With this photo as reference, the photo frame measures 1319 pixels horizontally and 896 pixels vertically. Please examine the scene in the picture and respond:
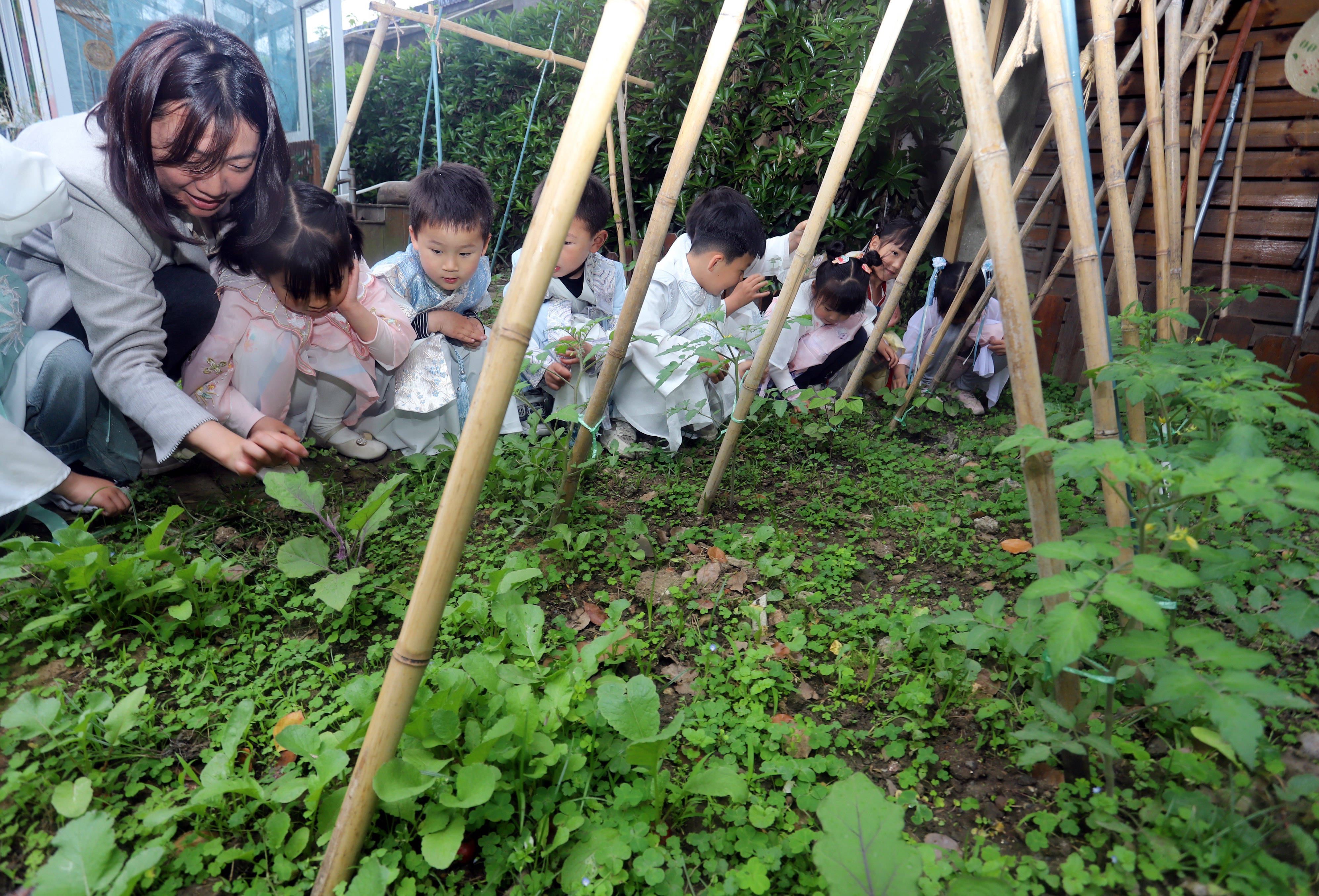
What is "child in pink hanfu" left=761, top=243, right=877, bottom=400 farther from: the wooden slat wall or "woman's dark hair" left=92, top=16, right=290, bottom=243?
"woman's dark hair" left=92, top=16, right=290, bottom=243

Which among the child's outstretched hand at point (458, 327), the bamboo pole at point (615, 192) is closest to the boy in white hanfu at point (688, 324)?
the child's outstretched hand at point (458, 327)

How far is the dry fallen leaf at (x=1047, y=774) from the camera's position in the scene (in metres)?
1.28

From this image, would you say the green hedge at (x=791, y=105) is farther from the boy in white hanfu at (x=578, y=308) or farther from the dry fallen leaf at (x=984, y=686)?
the dry fallen leaf at (x=984, y=686)

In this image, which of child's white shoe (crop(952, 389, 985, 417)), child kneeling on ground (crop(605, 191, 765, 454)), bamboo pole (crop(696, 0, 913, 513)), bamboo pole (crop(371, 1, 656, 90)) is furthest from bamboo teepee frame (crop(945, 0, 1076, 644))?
bamboo pole (crop(371, 1, 656, 90))

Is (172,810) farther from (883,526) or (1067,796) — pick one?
(883,526)

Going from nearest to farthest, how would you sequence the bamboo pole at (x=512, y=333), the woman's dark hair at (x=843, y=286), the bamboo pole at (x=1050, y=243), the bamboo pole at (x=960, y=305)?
the bamboo pole at (x=512, y=333) < the bamboo pole at (x=960, y=305) < the woman's dark hair at (x=843, y=286) < the bamboo pole at (x=1050, y=243)

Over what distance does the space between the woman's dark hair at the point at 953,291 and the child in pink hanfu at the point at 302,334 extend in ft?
8.50

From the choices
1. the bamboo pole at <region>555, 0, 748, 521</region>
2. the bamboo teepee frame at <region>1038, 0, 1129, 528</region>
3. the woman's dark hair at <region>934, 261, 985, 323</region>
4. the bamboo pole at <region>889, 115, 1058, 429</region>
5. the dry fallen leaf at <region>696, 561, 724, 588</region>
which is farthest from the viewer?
the woman's dark hair at <region>934, 261, 985, 323</region>

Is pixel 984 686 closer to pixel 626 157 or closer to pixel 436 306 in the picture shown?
pixel 436 306

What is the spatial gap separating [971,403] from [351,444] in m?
2.94

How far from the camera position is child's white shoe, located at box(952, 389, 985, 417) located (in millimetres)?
3498

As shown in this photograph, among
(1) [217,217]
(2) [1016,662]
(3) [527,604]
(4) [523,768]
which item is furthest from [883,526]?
(1) [217,217]

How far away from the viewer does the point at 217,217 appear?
6.93 feet

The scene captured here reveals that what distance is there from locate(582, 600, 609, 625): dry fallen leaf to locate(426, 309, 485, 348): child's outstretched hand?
1.45m
